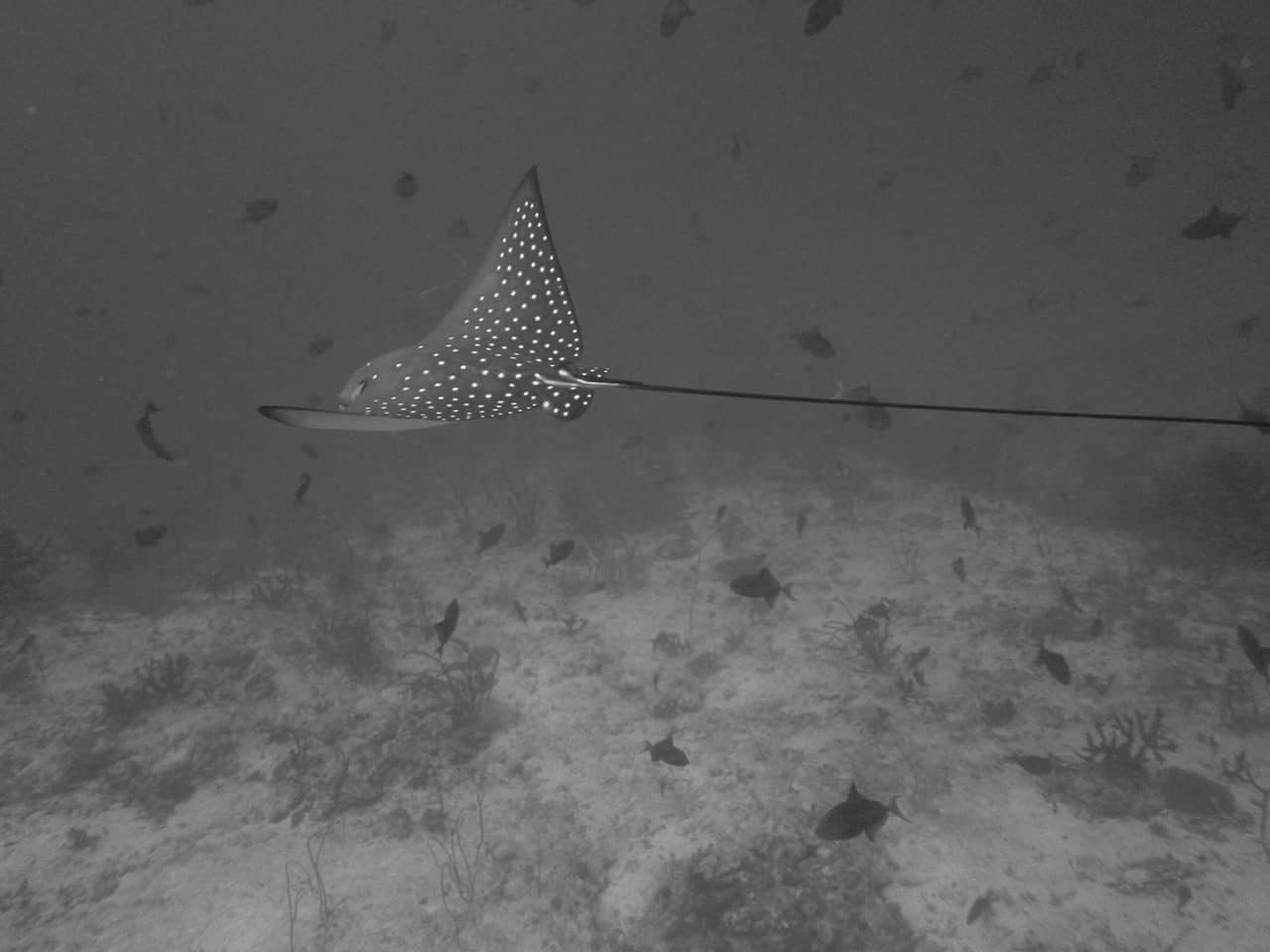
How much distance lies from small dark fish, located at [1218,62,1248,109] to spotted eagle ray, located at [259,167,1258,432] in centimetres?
834

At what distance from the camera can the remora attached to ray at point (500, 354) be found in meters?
3.17

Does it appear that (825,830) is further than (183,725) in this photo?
No

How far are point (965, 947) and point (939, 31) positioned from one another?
56120mm

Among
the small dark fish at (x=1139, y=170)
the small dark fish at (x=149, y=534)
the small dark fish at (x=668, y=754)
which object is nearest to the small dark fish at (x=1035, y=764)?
the small dark fish at (x=668, y=754)

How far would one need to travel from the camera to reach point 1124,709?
6.14 m

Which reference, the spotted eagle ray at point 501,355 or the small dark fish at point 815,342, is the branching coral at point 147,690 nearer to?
the spotted eagle ray at point 501,355

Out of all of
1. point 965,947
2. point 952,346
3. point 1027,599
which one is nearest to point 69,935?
point 965,947

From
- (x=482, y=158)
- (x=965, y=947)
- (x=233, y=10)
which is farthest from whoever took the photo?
(x=482, y=158)

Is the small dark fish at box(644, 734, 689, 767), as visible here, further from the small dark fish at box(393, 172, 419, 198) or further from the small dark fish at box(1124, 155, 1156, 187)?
the small dark fish at box(1124, 155, 1156, 187)

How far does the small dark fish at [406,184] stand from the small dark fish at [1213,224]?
8823 millimetres

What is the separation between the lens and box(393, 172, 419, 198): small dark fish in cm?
772

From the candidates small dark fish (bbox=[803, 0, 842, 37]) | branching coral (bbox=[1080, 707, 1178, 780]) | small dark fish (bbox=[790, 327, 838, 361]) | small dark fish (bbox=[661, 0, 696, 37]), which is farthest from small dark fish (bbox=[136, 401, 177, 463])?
branching coral (bbox=[1080, 707, 1178, 780])

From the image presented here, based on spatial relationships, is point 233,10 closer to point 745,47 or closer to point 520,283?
point 745,47

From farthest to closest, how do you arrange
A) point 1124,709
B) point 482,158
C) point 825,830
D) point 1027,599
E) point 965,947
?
1. point 482,158
2. point 1027,599
3. point 1124,709
4. point 965,947
5. point 825,830
